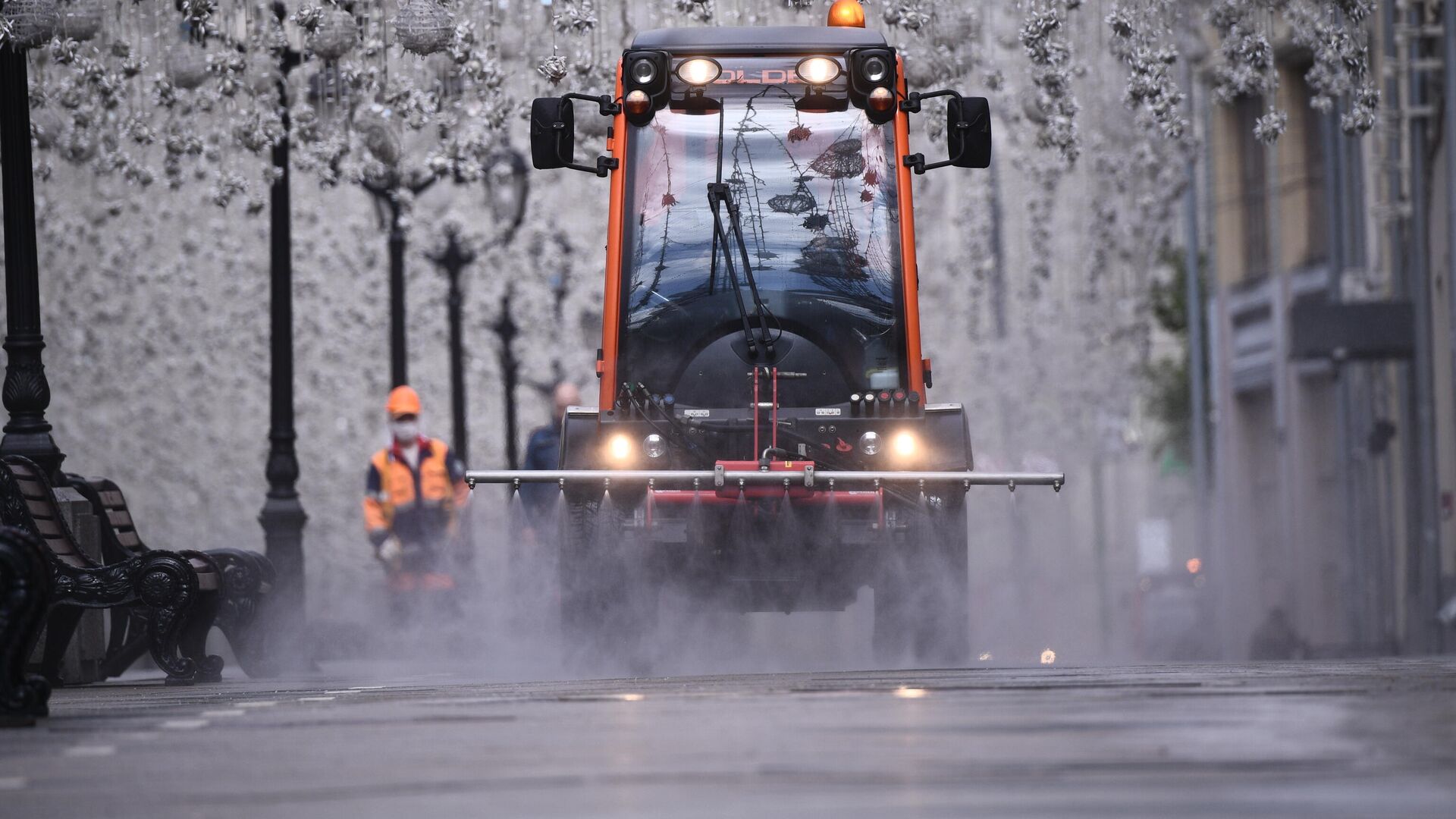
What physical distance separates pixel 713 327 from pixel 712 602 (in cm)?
124

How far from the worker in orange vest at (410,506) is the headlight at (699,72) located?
13.6 ft

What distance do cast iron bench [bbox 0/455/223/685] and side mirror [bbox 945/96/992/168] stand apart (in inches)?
154

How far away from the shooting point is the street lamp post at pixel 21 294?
12352 millimetres

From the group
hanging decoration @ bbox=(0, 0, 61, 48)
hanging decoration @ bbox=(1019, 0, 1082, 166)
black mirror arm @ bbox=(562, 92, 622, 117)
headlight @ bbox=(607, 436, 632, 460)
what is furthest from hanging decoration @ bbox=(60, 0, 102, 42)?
hanging decoration @ bbox=(1019, 0, 1082, 166)

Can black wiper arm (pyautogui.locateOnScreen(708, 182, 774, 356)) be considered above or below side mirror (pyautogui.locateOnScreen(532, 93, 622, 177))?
below

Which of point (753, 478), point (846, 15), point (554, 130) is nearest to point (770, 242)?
point (554, 130)

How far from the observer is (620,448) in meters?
12.2

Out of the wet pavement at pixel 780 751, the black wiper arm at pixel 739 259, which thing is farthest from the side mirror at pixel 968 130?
the wet pavement at pixel 780 751

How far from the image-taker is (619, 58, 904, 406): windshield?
12.4 metres

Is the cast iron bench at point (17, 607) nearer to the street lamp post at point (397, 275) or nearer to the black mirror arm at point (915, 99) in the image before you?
the black mirror arm at point (915, 99)

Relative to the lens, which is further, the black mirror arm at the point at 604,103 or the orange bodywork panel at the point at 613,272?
the orange bodywork panel at the point at 613,272

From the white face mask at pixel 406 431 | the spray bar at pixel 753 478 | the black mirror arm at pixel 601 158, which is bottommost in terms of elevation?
the spray bar at pixel 753 478

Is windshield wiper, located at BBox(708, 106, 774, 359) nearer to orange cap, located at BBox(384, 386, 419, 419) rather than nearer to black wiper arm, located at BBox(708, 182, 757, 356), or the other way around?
black wiper arm, located at BBox(708, 182, 757, 356)

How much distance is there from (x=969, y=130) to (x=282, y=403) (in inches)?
226
